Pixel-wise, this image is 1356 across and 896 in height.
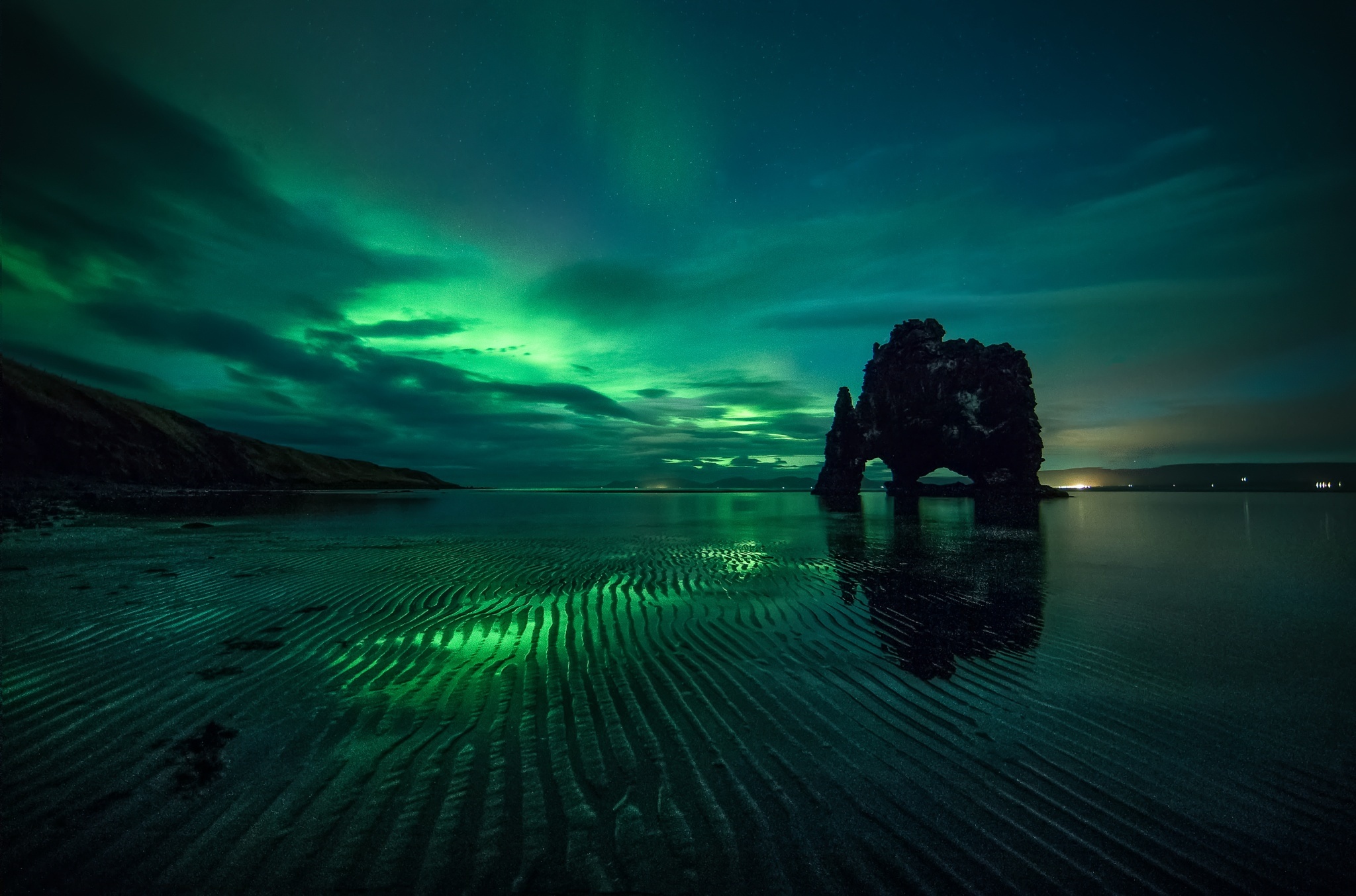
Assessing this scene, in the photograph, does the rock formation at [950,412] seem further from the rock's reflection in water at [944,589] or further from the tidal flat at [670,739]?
the tidal flat at [670,739]

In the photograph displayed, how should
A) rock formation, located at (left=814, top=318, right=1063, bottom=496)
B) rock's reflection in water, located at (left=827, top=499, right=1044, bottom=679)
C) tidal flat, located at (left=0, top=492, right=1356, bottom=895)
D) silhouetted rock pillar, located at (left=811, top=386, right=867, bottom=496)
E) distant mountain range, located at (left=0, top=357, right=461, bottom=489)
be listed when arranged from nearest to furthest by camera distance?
tidal flat, located at (left=0, top=492, right=1356, bottom=895), rock's reflection in water, located at (left=827, top=499, right=1044, bottom=679), distant mountain range, located at (left=0, top=357, right=461, bottom=489), rock formation, located at (left=814, top=318, right=1063, bottom=496), silhouetted rock pillar, located at (left=811, top=386, right=867, bottom=496)

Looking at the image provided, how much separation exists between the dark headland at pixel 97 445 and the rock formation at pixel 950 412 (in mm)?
109741

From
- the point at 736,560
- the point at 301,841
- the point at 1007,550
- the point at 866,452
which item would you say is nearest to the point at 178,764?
the point at 301,841

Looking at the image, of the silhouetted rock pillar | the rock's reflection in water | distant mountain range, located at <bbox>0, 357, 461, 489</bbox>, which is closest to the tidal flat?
the rock's reflection in water

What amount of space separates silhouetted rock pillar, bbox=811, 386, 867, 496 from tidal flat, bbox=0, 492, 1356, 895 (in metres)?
109

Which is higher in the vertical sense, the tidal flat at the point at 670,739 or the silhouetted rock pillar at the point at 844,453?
the silhouetted rock pillar at the point at 844,453

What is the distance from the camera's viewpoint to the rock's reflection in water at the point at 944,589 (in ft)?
33.2

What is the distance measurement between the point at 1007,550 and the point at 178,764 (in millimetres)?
28727

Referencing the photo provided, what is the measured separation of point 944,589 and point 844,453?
114 m

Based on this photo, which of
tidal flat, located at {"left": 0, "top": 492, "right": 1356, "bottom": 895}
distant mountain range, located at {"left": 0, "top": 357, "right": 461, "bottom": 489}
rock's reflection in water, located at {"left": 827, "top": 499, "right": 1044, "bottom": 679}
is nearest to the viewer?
tidal flat, located at {"left": 0, "top": 492, "right": 1356, "bottom": 895}

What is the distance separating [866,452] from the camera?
372 feet

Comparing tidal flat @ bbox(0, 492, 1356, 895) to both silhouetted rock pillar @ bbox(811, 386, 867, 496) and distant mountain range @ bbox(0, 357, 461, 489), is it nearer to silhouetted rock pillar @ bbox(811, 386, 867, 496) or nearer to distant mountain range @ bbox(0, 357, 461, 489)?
distant mountain range @ bbox(0, 357, 461, 489)

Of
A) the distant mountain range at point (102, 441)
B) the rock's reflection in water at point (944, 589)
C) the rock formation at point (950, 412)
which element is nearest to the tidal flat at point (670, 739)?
the rock's reflection in water at point (944, 589)

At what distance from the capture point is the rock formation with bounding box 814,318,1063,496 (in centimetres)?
9225
